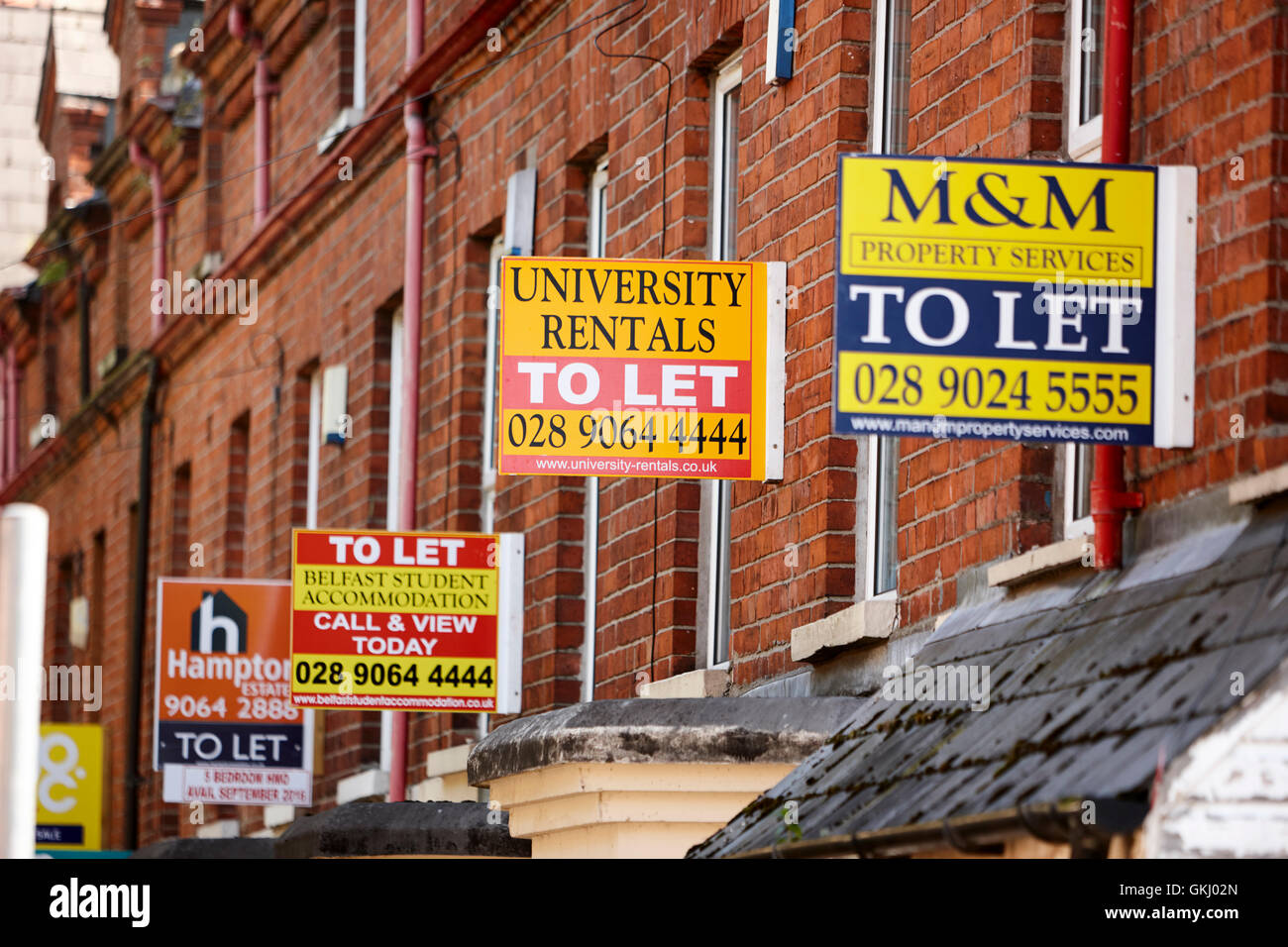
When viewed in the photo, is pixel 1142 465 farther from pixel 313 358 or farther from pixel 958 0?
pixel 313 358

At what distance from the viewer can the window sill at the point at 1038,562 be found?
8266 mm

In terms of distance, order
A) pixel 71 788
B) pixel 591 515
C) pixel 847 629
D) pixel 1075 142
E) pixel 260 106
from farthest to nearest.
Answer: pixel 71 788, pixel 260 106, pixel 591 515, pixel 847 629, pixel 1075 142

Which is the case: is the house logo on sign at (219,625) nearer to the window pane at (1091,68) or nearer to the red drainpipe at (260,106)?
the red drainpipe at (260,106)

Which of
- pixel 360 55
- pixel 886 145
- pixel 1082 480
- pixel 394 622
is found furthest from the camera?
pixel 360 55

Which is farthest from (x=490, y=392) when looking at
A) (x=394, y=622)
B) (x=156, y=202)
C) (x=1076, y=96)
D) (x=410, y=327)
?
(x=156, y=202)

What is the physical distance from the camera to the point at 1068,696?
739cm

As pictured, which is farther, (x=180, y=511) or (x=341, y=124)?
(x=180, y=511)

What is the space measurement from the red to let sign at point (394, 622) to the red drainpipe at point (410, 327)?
2016 millimetres

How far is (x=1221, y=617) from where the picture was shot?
6.86 metres

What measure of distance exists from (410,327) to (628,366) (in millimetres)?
6664

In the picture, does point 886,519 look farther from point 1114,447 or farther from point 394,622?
point 394,622

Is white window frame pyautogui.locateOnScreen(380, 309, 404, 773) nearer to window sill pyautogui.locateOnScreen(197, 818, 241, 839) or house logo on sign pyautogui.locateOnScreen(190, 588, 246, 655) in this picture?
house logo on sign pyautogui.locateOnScreen(190, 588, 246, 655)

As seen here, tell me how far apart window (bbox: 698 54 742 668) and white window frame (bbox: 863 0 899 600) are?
1605mm
